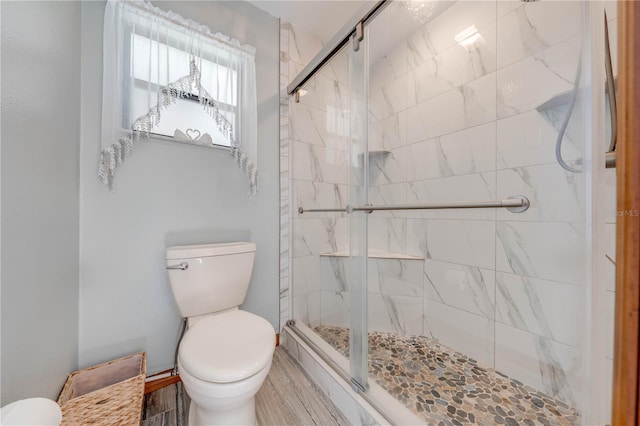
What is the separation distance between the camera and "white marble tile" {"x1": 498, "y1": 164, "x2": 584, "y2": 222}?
0.69 metres

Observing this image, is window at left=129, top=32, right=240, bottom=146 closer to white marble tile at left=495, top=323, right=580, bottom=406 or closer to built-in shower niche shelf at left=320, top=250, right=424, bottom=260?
built-in shower niche shelf at left=320, top=250, right=424, bottom=260

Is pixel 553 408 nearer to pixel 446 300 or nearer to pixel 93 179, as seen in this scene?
pixel 446 300

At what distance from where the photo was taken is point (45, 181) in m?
0.83

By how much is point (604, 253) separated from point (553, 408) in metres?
Result: 0.96

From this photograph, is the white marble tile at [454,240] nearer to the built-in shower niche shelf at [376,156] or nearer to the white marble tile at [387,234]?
the white marble tile at [387,234]

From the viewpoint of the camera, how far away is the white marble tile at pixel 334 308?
1.35 m

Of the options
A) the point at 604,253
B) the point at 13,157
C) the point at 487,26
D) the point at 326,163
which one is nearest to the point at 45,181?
the point at 13,157

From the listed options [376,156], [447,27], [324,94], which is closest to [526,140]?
[376,156]

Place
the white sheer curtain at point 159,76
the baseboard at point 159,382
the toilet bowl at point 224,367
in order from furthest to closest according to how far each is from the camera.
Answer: the baseboard at point 159,382 < the white sheer curtain at point 159,76 < the toilet bowl at point 224,367

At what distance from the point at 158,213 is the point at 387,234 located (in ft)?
4.30

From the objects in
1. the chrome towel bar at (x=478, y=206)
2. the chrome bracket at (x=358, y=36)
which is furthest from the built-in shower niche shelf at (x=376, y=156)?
the chrome bracket at (x=358, y=36)

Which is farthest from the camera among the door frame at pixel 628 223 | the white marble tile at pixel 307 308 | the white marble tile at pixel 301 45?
the white marble tile at pixel 301 45

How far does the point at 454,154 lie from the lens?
1.38m

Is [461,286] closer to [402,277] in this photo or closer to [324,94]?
[402,277]
